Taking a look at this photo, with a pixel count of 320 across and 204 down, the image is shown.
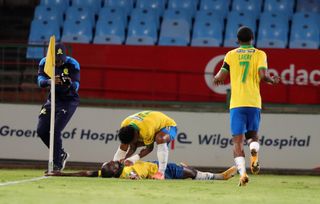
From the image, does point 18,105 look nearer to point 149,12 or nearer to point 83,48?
point 83,48

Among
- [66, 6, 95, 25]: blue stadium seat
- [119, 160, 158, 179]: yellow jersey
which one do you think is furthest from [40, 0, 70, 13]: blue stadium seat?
[119, 160, 158, 179]: yellow jersey

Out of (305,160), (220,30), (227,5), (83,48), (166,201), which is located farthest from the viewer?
(227,5)

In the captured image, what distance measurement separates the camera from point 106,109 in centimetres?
1703

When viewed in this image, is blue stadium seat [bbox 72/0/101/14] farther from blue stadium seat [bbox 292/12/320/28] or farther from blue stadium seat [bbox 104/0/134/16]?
blue stadium seat [bbox 292/12/320/28]

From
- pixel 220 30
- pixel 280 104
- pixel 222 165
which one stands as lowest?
pixel 222 165

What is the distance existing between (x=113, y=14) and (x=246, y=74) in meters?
10.5

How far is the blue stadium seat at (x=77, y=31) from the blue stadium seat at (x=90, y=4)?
2.93 feet

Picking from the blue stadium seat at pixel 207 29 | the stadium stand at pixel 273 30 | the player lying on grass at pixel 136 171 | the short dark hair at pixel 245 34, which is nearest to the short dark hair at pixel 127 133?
the player lying on grass at pixel 136 171

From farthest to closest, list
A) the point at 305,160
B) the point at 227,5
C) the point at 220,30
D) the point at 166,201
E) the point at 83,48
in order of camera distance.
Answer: the point at 227,5 < the point at 220,30 < the point at 83,48 < the point at 305,160 < the point at 166,201

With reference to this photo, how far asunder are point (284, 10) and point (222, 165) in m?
6.27

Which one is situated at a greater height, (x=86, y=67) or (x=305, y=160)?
(x=86, y=67)

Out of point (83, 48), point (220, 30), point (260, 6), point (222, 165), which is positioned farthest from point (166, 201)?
point (260, 6)

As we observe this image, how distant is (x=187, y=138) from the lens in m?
16.8

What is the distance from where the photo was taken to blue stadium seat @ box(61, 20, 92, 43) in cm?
2048
